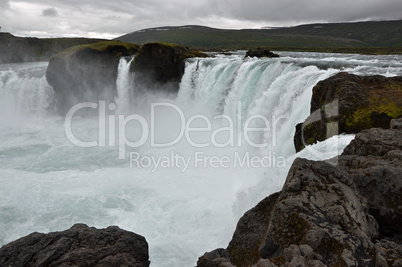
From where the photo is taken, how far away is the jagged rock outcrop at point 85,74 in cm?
3916

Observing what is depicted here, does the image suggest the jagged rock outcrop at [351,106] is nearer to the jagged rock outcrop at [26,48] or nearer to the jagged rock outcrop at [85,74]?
the jagged rock outcrop at [85,74]

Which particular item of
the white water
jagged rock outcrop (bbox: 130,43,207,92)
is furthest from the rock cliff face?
jagged rock outcrop (bbox: 130,43,207,92)

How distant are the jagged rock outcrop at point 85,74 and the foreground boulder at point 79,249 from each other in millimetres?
34153

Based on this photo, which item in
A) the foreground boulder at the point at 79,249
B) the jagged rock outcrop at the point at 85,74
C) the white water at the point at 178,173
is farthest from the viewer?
the jagged rock outcrop at the point at 85,74

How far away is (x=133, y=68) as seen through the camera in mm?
35656

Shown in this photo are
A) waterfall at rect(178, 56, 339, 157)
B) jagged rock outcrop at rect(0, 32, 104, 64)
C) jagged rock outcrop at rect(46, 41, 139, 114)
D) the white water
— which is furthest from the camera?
jagged rock outcrop at rect(0, 32, 104, 64)

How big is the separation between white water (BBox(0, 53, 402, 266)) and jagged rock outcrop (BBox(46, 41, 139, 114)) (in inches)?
338

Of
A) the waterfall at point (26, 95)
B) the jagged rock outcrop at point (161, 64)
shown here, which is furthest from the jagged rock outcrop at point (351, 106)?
the waterfall at point (26, 95)

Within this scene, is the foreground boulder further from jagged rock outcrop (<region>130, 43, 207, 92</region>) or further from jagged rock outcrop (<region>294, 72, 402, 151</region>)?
jagged rock outcrop (<region>130, 43, 207, 92</region>)

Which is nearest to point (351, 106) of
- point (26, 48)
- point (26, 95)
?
point (26, 95)

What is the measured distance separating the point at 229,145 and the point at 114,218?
1279cm

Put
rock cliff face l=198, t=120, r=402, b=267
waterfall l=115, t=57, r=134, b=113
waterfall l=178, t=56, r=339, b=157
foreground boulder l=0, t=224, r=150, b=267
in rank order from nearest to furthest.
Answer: rock cliff face l=198, t=120, r=402, b=267, foreground boulder l=0, t=224, r=150, b=267, waterfall l=178, t=56, r=339, b=157, waterfall l=115, t=57, r=134, b=113

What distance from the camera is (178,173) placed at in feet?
62.3

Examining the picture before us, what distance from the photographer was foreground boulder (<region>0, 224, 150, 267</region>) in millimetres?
6066
